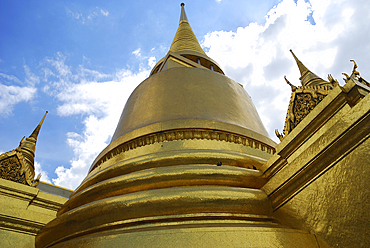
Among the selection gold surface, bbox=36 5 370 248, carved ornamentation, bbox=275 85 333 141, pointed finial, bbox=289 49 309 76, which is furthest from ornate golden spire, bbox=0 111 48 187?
pointed finial, bbox=289 49 309 76

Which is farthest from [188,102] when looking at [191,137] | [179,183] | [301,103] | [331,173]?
[331,173]

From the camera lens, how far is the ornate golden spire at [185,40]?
7177mm

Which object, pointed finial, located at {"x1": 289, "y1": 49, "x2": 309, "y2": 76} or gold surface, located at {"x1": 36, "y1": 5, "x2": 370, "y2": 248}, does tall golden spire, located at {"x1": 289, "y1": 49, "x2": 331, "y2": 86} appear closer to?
pointed finial, located at {"x1": 289, "y1": 49, "x2": 309, "y2": 76}

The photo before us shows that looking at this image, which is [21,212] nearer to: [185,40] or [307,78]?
[307,78]

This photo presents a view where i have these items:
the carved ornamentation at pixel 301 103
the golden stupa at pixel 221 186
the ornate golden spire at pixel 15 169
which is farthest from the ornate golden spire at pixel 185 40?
the carved ornamentation at pixel 301 103

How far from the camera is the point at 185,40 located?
783 centimetres

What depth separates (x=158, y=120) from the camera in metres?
3.62

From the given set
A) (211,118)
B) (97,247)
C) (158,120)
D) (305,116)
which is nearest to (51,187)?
(158,120)

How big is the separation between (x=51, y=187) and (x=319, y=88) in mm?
5927

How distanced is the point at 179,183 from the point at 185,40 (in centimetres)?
603

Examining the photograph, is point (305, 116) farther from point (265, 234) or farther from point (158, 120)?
point (158, 120)

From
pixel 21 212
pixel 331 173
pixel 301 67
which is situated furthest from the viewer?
Result: pixel 301 67

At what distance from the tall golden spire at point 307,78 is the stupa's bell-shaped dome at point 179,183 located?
1011 mm

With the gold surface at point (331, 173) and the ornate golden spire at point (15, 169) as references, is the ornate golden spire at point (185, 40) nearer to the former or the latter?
the ornate golden spire at point (15, 169)
